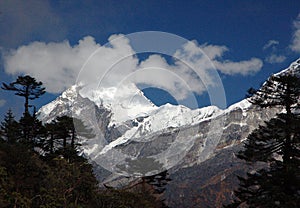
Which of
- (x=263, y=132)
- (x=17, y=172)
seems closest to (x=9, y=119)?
(x=17, y=172)

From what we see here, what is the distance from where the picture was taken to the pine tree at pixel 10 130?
104 ft

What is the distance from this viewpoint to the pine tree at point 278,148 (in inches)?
974

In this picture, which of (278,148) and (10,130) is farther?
(10,130)

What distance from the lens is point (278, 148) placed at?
86.5 ft

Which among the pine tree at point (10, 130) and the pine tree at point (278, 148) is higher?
the pine tree at point (10, 130)

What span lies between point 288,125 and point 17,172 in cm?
1718

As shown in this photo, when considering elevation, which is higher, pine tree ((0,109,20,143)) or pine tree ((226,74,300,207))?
pine tree ((0,109,20,143))

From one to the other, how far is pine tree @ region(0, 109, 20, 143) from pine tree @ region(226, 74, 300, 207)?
722 inches

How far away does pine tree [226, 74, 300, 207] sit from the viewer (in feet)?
81.1

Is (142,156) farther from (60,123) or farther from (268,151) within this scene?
(268,151)

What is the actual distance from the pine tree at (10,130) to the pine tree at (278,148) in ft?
60.2

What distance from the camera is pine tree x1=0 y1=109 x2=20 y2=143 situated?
1243 inches

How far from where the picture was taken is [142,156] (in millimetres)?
Result: 44844

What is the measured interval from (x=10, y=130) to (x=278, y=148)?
22.3 m
